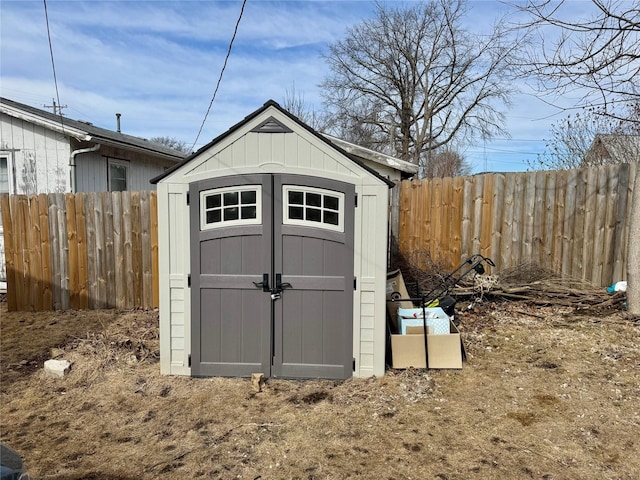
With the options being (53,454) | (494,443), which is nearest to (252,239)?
(53,454)

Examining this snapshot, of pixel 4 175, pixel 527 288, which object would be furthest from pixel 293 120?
pixel 4 175

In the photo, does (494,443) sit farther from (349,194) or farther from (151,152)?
(151,152)

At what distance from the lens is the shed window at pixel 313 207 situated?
173 inches

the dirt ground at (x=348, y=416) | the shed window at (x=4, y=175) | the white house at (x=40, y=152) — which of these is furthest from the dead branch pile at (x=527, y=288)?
the shed window at (x=4, y=175)

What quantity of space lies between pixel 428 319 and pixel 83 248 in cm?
553

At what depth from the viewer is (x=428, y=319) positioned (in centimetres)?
486

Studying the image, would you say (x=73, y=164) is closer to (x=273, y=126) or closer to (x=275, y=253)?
(x=273, y=126)

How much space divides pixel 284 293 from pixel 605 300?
4761 mm

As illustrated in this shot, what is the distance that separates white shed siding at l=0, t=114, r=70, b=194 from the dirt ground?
14.8 feet

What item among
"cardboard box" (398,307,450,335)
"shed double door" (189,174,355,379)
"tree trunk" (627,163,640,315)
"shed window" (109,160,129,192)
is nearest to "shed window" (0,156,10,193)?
"shed window" (109,160,129,192)

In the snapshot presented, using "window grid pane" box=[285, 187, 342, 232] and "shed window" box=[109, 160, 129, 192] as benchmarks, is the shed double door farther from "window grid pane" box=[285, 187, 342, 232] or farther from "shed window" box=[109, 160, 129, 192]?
"shed window" box=[109, 160, 129, 192]

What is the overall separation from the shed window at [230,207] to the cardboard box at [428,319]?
2007mm

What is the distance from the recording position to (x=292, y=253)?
4434 millimetres

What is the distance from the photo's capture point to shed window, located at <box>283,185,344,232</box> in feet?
14.4
